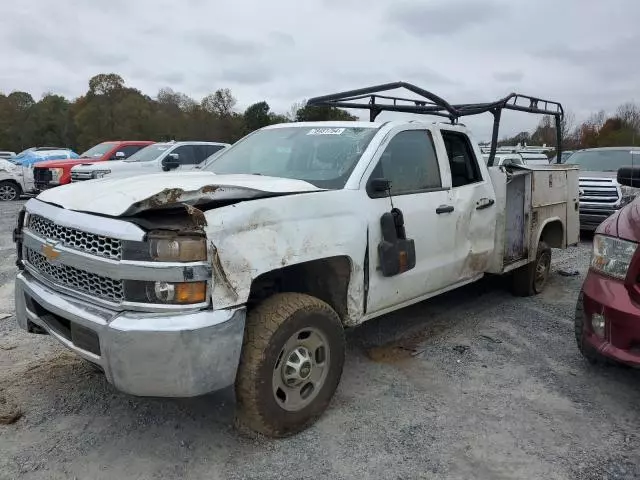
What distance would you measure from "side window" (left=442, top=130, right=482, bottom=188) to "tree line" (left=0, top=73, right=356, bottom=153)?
109ft

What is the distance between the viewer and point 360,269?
358cm

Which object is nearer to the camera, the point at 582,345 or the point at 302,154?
the point at 582,345

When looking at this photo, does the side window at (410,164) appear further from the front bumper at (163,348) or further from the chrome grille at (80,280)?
the chrome grille at (80,280)

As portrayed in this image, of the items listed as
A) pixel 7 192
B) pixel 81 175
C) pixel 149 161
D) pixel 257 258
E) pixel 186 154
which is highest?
pixel 186 154

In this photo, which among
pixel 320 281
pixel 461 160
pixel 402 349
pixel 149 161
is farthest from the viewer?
pixel 149 161

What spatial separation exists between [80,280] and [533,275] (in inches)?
186

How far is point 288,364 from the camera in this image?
10.4 ft

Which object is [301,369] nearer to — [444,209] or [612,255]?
[444,209]

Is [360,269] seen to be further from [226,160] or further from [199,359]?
[226,160]

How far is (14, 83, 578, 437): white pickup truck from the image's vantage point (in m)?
2.70

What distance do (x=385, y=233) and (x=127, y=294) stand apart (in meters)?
1.74

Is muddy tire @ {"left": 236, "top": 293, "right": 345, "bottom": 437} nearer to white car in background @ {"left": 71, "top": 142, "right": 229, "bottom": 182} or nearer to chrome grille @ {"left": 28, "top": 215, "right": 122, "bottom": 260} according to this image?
chrome grille @ {"left": 28, "top": 215, "right": 122, "bottom": 260}

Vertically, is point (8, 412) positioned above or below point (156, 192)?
below

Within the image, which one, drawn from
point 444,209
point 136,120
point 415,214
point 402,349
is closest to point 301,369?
point 415,214
